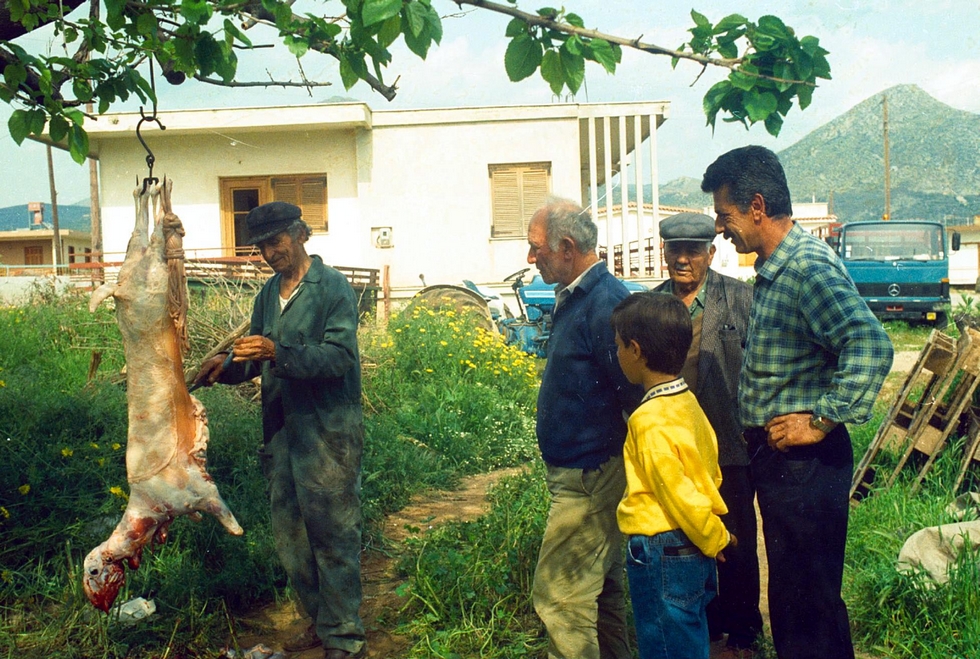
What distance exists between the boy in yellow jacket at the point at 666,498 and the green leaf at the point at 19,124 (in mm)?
2409

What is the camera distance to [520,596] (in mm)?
4383

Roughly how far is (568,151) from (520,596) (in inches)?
512

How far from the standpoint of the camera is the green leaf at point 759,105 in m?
2.69

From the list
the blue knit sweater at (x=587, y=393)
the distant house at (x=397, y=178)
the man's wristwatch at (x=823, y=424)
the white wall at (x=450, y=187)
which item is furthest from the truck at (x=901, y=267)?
the man's wristwatch at (x=823, y=424)

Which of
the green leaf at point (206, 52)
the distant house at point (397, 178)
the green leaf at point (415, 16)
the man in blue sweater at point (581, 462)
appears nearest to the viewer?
the green leaf at point (415, 16)

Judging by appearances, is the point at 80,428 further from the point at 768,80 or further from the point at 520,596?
the point at 768,80

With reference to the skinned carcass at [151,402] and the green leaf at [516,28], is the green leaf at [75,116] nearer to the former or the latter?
the skinned carcass at [151,402]

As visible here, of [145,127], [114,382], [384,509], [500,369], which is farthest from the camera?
[145,127]

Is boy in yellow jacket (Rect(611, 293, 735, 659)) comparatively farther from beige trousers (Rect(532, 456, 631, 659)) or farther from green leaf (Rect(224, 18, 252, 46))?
green leaf (Rect(224, 18, 252, 46))

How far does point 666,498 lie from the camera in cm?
274

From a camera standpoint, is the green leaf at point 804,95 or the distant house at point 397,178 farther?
the distant house at point 397,178

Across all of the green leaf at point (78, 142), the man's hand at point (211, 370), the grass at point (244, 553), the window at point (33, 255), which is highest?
the window at point (33, 255)

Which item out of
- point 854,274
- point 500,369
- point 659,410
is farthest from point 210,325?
point 854,274

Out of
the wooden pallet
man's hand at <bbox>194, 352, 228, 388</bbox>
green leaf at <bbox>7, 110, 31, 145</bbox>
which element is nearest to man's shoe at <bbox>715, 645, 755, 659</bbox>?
the wooden pallet
